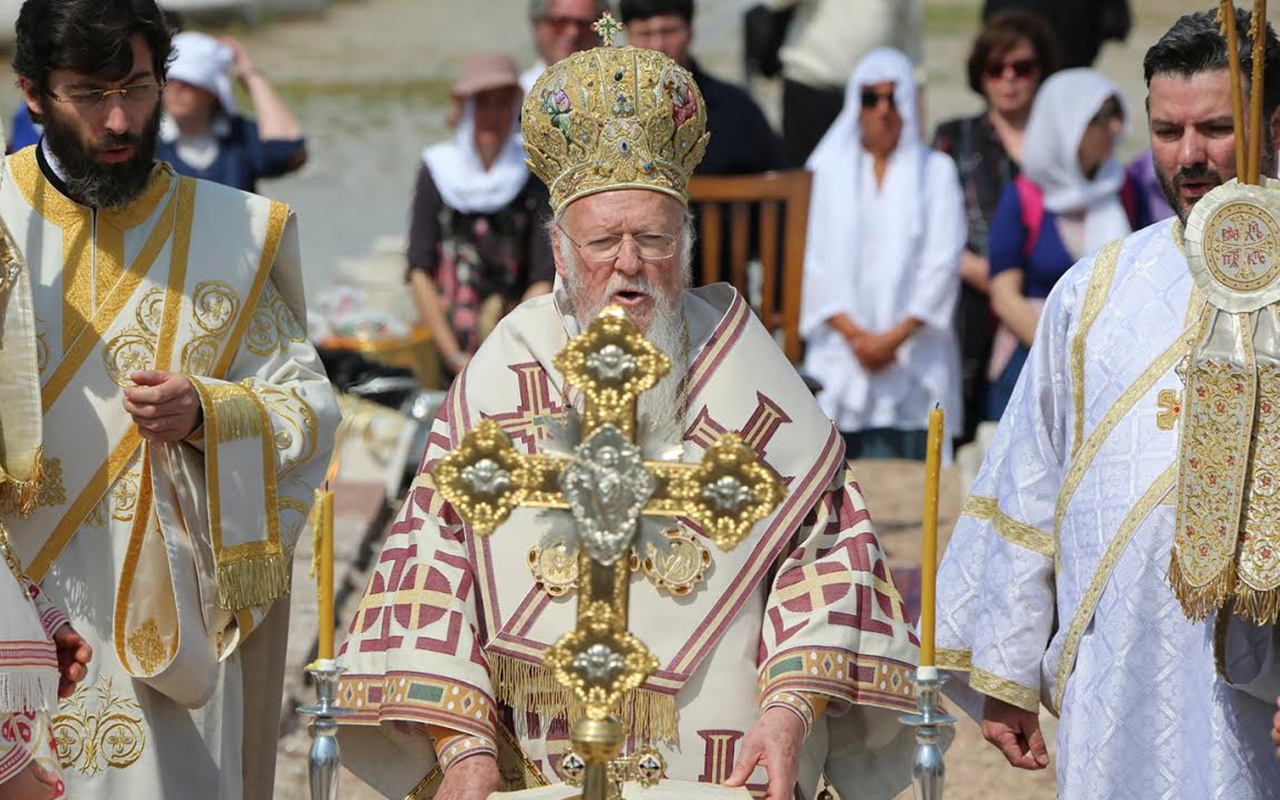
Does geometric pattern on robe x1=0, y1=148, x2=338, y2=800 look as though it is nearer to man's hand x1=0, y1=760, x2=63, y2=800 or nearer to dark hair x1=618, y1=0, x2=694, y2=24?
man's hand x1=0, y1=760, x2=63, y2=800

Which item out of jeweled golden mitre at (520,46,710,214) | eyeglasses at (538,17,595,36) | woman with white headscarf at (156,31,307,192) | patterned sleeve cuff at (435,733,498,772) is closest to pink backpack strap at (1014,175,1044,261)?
eyeglasses at (538,17,595,36)

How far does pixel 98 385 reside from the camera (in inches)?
Result: 221

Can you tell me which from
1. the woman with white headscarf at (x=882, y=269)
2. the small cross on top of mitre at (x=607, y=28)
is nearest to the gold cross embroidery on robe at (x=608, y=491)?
the small cross on top of mitre at (x=607, y=28)

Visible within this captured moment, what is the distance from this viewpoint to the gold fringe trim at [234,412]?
18.1ft

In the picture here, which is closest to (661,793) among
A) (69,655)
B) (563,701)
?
(563,701)

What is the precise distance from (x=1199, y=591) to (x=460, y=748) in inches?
53.3

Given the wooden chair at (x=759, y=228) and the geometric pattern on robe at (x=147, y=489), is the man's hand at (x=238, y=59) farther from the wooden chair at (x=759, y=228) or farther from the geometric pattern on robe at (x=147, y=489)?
the geometric pattern on robe at (x=147, y=489)

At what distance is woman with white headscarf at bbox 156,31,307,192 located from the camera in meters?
10.4

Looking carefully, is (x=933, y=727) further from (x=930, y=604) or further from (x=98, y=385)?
(x=98, y=385)

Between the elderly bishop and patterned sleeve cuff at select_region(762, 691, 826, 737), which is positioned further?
the elderly bishop

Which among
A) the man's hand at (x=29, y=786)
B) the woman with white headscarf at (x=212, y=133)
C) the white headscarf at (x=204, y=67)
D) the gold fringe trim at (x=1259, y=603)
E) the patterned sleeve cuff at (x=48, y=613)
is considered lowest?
the man's hand at (x=29, y=786)

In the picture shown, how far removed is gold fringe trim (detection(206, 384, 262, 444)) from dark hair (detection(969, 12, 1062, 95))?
6.15 m

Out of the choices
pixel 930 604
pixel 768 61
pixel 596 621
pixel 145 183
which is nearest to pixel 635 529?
pixel 596 621

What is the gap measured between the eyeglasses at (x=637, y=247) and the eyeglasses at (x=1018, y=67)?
6.38 metres
